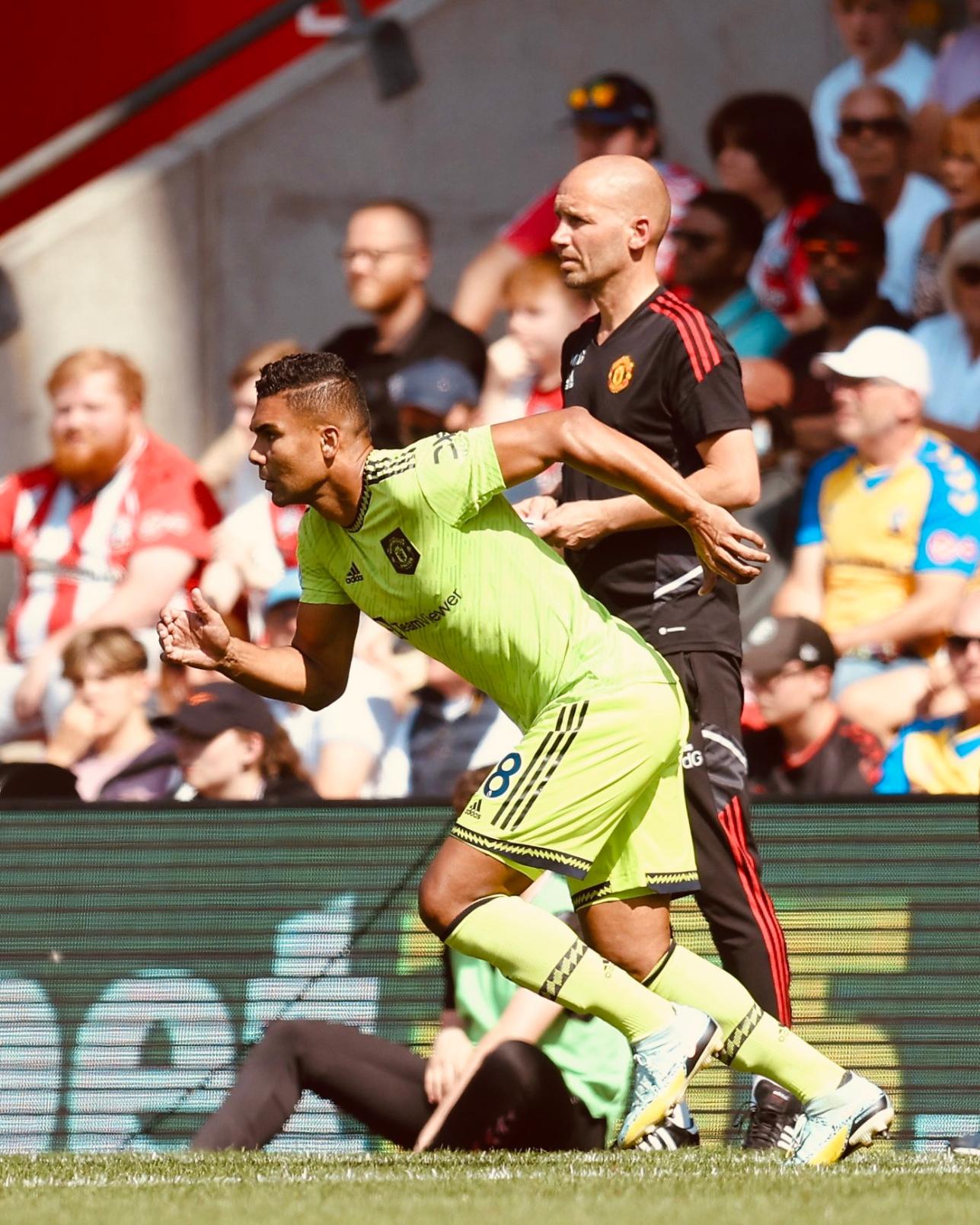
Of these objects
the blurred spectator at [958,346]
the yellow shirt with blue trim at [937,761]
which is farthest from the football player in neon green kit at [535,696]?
the blurred spectator at [958,346]

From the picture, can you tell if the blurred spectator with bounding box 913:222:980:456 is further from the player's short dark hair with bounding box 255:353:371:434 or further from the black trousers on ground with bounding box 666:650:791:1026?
the player's short dark hair with bounding box 255:353:371:434

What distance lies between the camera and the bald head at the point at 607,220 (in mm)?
5387

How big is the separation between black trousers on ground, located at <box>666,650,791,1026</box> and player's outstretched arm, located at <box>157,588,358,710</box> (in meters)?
0.79

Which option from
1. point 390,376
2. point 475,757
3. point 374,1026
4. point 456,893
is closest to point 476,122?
Result: point 390,376

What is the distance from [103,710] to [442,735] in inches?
49.2

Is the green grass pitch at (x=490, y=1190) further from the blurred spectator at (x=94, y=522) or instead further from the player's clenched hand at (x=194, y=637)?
the blurred spectator at (x=94, y=522)

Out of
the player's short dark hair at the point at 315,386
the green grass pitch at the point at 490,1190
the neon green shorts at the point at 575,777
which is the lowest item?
the green grass pitch at the point at 490,1190

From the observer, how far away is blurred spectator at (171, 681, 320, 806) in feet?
24.3

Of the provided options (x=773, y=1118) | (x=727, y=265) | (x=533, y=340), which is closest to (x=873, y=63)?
(x=727, y=265)

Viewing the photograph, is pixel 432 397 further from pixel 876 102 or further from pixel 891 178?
pixel 876 102

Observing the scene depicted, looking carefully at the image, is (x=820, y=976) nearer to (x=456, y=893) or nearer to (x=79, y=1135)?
(x=456, y=893)

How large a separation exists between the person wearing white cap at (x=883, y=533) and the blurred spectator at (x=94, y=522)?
7.97 feet

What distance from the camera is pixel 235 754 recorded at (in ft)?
24.4

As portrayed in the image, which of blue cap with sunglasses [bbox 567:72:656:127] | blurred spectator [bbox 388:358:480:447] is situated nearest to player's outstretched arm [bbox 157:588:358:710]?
blurred spectator [bbox 388:358:480:447]
